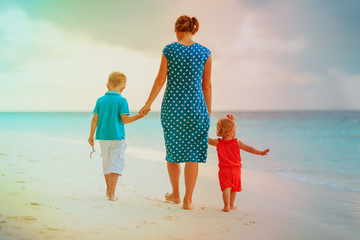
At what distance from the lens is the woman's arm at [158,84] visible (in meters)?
3.31

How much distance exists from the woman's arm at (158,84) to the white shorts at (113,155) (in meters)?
0.45

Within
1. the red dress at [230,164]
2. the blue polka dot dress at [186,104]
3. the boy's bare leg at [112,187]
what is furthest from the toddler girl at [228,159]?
the boy's bare leg at [112,187]

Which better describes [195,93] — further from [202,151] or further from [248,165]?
[248,165]

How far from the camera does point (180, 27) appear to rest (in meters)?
3.35

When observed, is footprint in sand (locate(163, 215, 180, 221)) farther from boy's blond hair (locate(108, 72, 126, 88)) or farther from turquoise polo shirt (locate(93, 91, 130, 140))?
boy's blond hair (locate(108, 72, 126, 88))

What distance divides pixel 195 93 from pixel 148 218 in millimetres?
1243

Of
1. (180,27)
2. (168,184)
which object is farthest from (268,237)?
(168,184)

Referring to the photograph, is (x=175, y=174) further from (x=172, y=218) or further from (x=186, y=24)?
(x=186, y=24)

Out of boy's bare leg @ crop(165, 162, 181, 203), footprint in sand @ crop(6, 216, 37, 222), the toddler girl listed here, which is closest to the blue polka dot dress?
boy's bare leg @ crop(165, 162, 181, 203)

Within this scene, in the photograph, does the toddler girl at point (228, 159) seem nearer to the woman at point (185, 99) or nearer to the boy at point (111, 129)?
the woman at point (185, 99)

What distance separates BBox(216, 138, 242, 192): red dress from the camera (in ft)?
11.2

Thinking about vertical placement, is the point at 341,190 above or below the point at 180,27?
below

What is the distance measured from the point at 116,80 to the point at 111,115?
1.20 feet

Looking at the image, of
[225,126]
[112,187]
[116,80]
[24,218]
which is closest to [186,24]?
[116,80]
